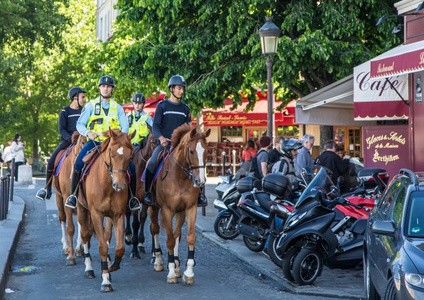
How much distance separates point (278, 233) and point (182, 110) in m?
2.13

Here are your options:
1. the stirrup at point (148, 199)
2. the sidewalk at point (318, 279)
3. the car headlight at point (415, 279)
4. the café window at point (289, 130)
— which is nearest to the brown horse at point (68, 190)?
the stirrup at point (148, 199)

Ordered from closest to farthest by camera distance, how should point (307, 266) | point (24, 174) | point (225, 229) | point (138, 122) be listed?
point (307, 266)
point (138, 122)
point (225, 229)
point (24, 174)

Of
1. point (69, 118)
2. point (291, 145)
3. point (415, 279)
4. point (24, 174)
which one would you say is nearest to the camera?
point (415, 279)

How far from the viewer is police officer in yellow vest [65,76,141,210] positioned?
401 inches

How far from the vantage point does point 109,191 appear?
9398mm

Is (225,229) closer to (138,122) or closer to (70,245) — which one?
(138,122)

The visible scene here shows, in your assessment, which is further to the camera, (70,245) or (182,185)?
(70,245)

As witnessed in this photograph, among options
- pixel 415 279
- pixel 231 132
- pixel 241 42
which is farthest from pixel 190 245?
pixel 231 132

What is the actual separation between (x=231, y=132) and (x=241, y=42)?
18.1 meters

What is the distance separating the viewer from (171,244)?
31.8ft

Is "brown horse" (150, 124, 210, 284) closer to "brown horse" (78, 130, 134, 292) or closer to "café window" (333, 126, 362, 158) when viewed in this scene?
"brown horse" (78, 130, 134, 292)

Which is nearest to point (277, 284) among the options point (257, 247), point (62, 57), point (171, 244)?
point (171, 244)

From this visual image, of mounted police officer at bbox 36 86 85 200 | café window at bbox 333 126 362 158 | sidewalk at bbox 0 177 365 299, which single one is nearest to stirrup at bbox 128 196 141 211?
sidewalk at bbox 0 177 365 299

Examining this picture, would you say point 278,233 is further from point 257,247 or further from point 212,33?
point 212,33
